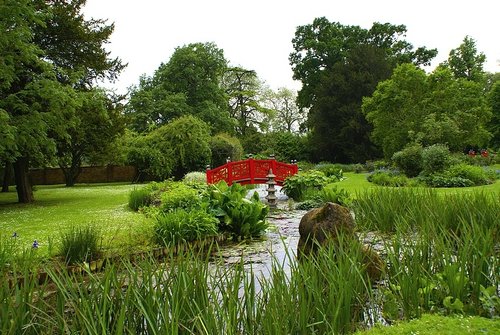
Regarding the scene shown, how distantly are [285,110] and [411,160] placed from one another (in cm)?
3537

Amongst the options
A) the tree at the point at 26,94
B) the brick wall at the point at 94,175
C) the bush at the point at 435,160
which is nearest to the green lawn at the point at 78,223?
the tree at the point at 26,94

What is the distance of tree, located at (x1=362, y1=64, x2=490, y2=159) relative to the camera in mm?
19578

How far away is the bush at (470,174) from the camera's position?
14094mm

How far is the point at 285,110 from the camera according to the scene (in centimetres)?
5244

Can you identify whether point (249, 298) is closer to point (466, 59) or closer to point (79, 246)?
point (79, 246)

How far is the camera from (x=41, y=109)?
12750 mm

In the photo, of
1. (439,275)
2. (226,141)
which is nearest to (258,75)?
(226,141)

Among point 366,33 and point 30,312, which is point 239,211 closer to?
point 30,312

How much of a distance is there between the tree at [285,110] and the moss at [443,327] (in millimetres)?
48550

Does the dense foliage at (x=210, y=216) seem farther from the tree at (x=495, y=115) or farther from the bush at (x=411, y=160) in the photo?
the tree at (x=495, y=115)

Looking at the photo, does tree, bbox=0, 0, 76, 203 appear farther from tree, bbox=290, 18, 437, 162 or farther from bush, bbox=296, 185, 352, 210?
tree, bbox=290, 18, 437, 162

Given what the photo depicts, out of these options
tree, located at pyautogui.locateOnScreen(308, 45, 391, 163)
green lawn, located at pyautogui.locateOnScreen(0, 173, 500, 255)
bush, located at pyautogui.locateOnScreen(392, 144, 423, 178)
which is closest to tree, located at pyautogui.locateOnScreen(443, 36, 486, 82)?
tree, located at pyautogui.locateOnScreen(308, 45, 391, 163)

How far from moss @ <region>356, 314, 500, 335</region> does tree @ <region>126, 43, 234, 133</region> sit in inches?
1296

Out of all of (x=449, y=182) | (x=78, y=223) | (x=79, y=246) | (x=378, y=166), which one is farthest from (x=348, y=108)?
(x=79, y=246)
